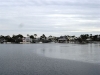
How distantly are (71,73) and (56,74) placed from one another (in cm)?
196

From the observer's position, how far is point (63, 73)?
2264 cm

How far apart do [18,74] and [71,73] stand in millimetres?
6191

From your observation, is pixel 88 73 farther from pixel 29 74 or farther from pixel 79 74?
pixel 29 74

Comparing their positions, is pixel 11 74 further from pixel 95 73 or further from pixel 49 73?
pixel 95 73

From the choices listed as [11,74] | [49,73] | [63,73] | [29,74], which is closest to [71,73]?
[63,73]

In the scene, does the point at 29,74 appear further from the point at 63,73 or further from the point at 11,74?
the point at 63,73

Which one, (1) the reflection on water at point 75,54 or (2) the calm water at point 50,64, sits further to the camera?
(1) the reflection on water at point 75,54

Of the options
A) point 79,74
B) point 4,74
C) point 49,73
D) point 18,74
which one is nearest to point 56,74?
point 49,73

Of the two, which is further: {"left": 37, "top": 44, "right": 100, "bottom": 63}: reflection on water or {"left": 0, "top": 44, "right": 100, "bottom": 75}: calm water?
{"left": 37, "top": 44, "right": 100, "bottom": 63}: reflection on water

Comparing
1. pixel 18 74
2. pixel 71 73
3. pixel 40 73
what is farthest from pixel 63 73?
pixel 18 74

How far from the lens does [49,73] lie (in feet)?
74.1

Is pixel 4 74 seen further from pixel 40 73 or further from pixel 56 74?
pixel 56 74

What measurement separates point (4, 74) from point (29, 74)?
2.86m

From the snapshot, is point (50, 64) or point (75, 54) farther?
point (75, 54)
